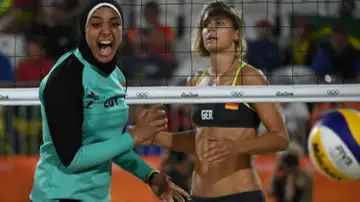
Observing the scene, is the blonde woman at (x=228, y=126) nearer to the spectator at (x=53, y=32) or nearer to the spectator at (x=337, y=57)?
the spectator at (x=337, y=57)

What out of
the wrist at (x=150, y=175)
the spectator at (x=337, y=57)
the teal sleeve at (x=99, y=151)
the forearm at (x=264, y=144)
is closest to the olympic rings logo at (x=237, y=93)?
the forearm at (x=264, y=144)

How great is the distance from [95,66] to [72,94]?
0.68 feet

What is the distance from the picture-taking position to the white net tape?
457cm

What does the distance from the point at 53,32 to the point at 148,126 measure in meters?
4.11

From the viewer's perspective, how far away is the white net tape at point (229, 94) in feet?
15.0

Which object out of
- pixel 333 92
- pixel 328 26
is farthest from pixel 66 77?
pixel 328 26

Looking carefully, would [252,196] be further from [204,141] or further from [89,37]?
[89,37]

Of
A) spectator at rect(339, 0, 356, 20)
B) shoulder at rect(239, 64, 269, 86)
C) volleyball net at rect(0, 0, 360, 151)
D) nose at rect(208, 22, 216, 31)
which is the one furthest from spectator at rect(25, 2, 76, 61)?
shoulder at rect(239, 64, 269, 86)

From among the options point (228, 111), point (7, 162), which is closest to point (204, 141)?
point (228, 111)

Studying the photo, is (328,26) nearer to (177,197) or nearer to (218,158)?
(218,158)

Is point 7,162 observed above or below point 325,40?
below

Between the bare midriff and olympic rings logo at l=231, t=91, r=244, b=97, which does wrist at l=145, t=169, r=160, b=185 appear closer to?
A: the bare midriff

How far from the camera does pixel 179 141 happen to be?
15.9 feet

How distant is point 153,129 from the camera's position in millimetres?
3887
